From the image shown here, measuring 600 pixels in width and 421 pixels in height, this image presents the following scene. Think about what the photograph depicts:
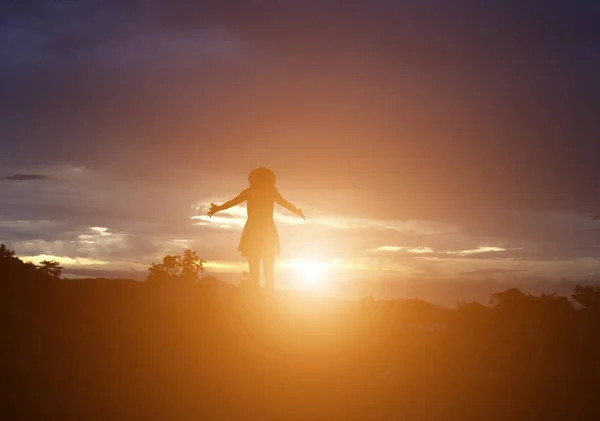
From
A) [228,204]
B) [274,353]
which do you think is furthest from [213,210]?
[274,353]

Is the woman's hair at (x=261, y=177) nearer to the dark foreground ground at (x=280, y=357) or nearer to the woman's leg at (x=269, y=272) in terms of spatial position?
the woman's leg at (x=269, y=272)

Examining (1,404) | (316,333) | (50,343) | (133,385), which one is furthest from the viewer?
(316,333)

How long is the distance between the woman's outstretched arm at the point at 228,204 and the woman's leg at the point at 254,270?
2066 millimetres

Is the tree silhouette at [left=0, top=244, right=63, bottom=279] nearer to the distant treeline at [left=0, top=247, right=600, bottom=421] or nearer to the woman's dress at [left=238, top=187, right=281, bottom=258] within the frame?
the distant treeline at [left=0, top=247, right=600, bottom=421]

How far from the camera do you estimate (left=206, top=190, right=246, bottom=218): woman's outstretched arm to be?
21.4 meters

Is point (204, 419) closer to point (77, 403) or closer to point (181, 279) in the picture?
point (77, 403)

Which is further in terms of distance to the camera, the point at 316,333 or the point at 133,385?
the point at 316,333

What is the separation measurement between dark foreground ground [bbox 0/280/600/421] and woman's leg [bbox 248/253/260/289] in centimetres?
51

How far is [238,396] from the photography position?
1628 cm

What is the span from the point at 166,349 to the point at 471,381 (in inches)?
381

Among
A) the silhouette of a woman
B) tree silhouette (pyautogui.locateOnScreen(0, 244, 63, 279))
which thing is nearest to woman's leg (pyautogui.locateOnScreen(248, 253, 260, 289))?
the silhouette of a woman

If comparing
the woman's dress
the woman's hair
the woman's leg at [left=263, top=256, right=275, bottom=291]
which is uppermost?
the woman's hair

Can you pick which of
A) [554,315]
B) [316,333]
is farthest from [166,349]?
[554,315]

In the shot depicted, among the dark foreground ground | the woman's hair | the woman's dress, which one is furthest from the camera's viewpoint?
the woman's hair
